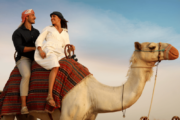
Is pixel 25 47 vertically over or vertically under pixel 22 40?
under

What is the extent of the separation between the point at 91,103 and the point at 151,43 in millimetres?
1972

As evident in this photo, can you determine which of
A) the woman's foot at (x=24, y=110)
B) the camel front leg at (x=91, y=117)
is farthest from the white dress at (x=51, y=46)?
the camel front leg at (x=91, y=117)

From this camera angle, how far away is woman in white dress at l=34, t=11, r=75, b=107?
17.6 feet

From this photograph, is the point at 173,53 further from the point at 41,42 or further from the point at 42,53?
the point at 41,42

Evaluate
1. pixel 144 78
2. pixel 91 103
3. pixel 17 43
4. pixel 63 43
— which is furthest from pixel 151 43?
pixel 17 43

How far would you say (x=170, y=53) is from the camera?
498 centimetres

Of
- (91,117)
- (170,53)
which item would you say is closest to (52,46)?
(91,117)

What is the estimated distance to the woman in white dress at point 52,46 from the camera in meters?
5.38

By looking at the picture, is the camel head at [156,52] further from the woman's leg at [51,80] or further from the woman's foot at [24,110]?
the woman's foot at [24,110]

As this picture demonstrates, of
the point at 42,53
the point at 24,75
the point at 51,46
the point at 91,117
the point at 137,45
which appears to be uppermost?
the point at 137,45

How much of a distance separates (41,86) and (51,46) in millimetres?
1065

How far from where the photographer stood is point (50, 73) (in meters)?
5.38

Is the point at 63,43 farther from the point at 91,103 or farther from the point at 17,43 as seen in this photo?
the point at 91,103

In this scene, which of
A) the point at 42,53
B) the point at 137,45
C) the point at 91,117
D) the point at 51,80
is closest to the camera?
the point at 137,45
